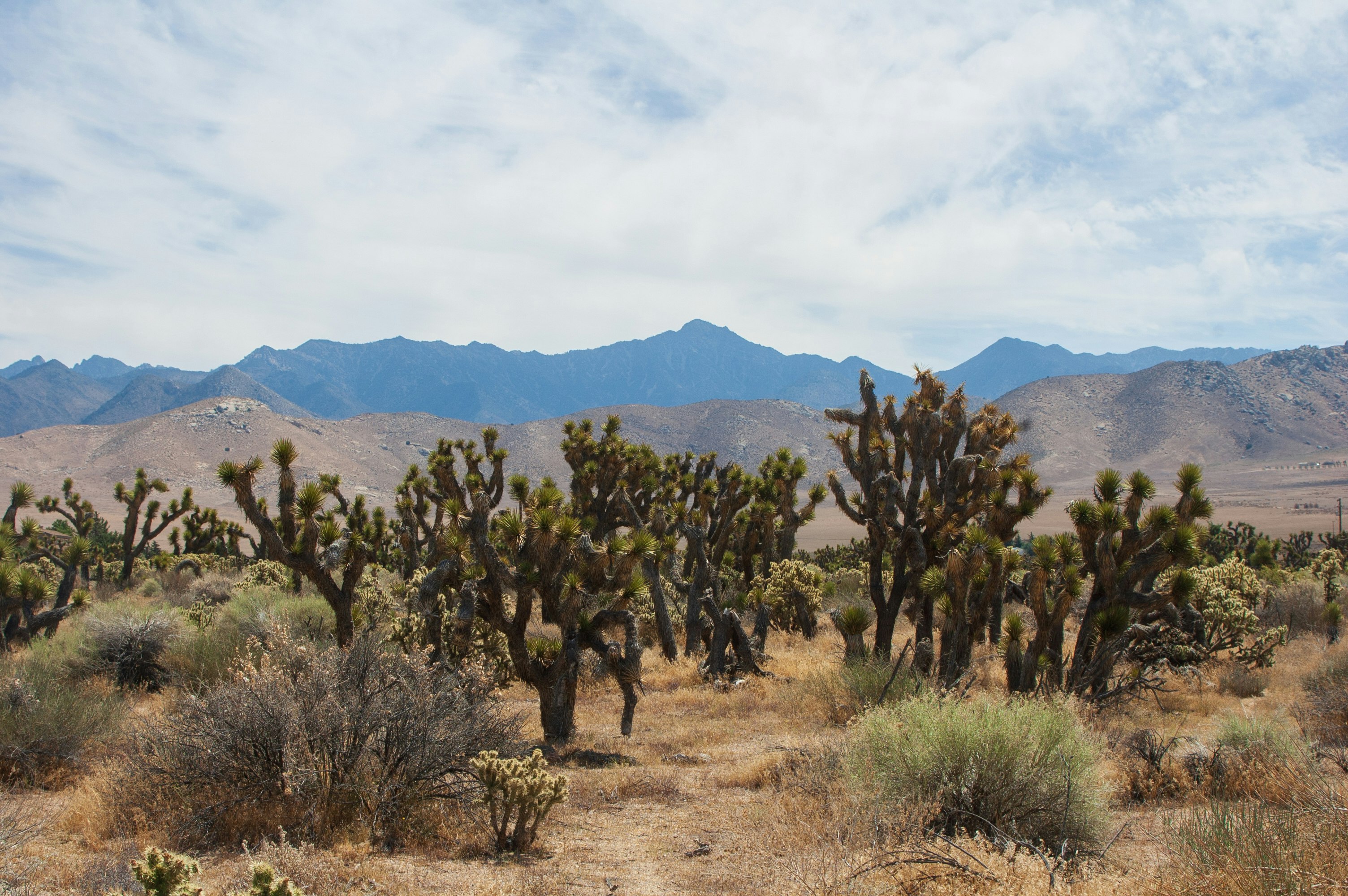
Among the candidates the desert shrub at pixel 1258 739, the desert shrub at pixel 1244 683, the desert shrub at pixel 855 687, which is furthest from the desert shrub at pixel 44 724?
the desert shrub at pixel 1244 683

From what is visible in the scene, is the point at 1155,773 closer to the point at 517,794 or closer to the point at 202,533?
the point at 517,794

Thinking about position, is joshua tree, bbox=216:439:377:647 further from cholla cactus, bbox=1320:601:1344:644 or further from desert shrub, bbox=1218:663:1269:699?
cholla cactus, bbox=1320:601:1344:644

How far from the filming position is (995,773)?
6223 millimetres

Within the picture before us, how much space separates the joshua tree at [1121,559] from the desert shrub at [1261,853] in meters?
6.31

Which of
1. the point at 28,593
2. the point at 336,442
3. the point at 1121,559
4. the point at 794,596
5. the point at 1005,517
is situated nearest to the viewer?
the point at 1121,559

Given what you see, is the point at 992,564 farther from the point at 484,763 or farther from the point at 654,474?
the point at 654,474

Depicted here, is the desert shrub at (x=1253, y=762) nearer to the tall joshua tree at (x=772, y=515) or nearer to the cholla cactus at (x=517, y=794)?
the cholla cactus at (x=517, y=794)

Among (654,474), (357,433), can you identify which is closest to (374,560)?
(654,474)

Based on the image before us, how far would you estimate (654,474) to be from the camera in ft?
74.1

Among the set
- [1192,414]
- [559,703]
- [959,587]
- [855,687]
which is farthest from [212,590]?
[1192,414]

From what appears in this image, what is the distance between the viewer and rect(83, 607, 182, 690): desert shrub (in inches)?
476

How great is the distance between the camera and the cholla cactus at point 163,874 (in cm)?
391

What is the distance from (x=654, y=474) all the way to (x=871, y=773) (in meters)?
16.4

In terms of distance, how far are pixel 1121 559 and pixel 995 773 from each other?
670 centimetres
